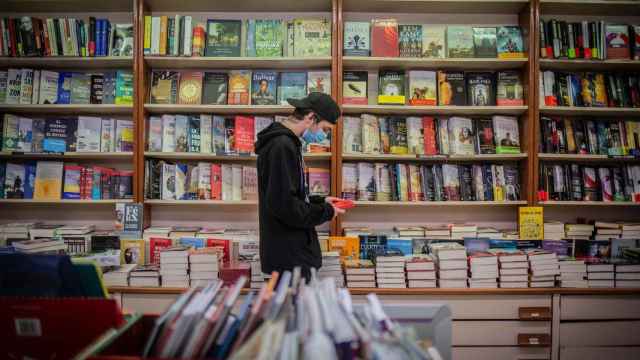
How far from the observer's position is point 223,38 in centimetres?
320

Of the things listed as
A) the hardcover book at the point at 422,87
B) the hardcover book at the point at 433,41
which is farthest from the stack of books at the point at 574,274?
the hardcover book at the point at 433,41

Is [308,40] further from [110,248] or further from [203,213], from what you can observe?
[110,248]

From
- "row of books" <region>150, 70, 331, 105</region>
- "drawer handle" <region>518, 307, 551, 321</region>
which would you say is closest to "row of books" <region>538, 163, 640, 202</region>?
"drawer handle" <region>518, 307, 551, 321</region>

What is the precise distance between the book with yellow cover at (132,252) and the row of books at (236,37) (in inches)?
57.0

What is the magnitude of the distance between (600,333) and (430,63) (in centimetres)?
227

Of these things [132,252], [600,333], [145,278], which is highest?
[132,252]

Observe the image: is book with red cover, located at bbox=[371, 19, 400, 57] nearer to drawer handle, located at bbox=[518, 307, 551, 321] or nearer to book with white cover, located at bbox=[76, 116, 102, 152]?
drawer handle, located at bbox=[518, 307, 551, 321]

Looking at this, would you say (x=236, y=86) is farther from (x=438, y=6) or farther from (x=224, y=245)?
(x=438, y=6)

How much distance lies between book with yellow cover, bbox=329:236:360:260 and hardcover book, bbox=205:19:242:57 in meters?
1.65

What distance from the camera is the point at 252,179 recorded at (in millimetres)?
3268

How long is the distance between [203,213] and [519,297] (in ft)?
8.23

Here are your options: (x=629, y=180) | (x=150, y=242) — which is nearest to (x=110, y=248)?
(x=150, y=242)

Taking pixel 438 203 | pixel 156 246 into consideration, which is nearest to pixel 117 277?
pixel 156 246

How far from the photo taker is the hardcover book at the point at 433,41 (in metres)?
3.21
